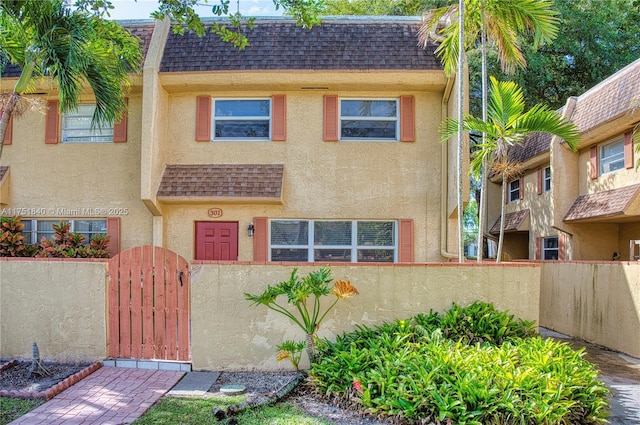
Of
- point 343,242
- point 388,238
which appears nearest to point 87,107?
point 343,242

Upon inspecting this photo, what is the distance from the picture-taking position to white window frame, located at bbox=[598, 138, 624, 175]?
37.8ft

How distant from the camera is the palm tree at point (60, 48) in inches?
257

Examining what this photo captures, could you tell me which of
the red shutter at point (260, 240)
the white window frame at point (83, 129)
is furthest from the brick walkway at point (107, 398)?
the white window frame at point (83, 129)

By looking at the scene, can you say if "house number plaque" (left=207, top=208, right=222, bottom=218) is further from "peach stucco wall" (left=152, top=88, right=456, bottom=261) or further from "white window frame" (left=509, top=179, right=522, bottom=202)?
"white window frame" (left=509, top=179, right=522, bottom=202)

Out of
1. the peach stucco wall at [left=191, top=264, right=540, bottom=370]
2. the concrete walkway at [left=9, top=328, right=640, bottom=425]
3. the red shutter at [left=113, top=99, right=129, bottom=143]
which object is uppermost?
the red shutter at [left=113, top=99, right=129, bottom=143]

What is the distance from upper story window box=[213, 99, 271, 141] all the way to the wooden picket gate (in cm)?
444

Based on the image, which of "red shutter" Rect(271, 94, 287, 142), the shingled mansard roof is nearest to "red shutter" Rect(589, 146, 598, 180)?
the shingled mansard roof

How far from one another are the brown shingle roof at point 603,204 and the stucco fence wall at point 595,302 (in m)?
2.03

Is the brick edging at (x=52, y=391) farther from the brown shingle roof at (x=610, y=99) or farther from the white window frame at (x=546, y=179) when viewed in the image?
the white window frame at (x=546, y=179)

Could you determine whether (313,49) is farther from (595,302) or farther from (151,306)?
(595,302)

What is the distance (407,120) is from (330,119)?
1.76 metres

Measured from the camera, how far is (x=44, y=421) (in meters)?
4.71

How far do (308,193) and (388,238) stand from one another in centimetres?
212

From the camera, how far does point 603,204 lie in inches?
451
